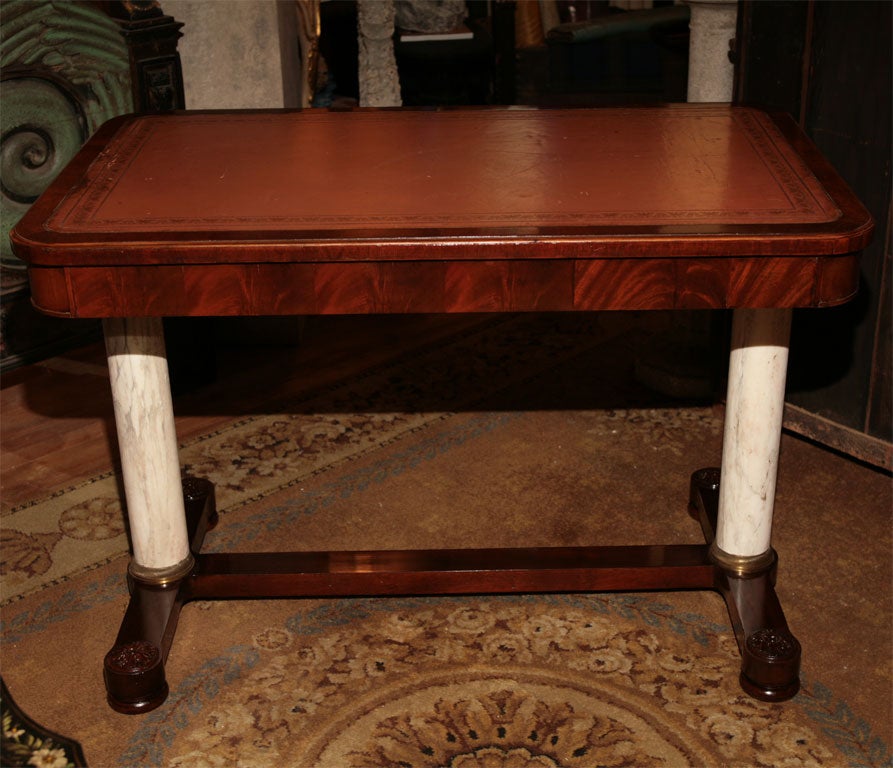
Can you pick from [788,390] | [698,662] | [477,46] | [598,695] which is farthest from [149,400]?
[477,46]

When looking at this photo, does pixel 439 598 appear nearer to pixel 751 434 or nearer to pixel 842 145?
pixel 751 434

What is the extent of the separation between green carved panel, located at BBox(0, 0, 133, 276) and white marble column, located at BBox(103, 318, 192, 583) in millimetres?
1793

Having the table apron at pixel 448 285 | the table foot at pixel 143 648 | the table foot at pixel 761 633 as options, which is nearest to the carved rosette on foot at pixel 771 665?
the table foot at pixel 761 633

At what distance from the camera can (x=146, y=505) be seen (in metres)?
2.81

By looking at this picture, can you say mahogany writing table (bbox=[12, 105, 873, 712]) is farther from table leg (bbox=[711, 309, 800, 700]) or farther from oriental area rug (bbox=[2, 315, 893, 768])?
oriental area rug (bbox=[2, 315, 893, 768])

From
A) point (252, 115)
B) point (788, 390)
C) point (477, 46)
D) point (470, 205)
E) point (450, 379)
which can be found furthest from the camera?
point (477, 46)

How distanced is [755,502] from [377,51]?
4.45m

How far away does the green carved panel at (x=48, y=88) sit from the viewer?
4008 millimetres

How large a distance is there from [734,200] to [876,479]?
1.51 meters

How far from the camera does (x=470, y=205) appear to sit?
243cm

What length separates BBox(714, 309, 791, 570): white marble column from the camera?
104 inches

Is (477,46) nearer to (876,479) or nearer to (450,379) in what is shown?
(450,379)

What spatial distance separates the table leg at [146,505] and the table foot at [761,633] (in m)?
1.30

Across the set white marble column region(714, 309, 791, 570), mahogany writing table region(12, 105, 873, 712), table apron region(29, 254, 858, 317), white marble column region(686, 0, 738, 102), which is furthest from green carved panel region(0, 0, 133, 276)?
white marble column region(714, 309, 791, 570)
